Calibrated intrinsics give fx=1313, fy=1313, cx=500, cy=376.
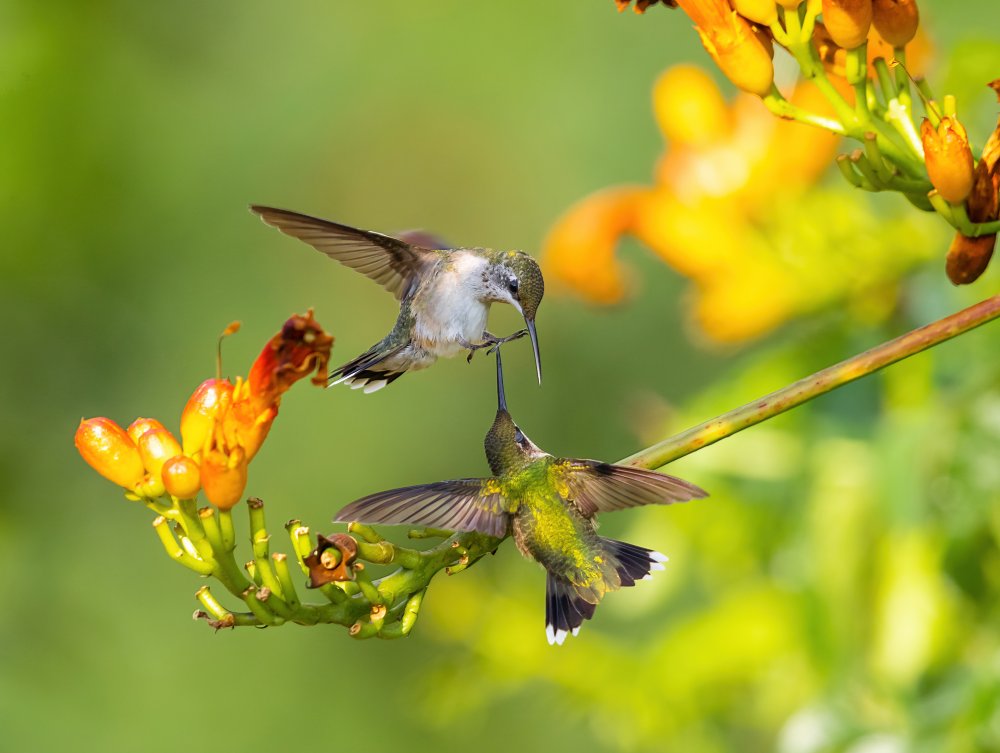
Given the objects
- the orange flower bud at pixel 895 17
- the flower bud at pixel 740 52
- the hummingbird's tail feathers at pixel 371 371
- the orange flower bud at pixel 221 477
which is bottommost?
the orange flower bud at pixel 221 477

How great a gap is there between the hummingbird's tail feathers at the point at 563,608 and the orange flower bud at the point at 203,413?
2.11 ft

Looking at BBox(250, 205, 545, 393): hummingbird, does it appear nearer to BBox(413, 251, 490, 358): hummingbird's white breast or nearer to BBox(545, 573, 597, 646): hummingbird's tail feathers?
BBox(413, 251, 490, 358): hummingbird's white breast

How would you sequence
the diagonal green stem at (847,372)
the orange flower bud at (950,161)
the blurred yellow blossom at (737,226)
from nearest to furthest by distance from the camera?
the diagonal green stem at (847,372), the orange flower bud at (950,161), the blurred yellow blossom at (737,226)

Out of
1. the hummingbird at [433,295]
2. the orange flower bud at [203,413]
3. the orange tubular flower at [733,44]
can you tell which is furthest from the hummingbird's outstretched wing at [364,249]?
the orange tubular flower at [733,44]

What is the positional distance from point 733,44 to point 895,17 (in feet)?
0.82

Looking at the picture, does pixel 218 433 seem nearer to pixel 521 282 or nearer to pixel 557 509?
pixel 557 509

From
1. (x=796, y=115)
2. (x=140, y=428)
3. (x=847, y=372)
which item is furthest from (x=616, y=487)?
(x=140, y=428)

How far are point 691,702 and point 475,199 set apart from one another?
7.75 metres

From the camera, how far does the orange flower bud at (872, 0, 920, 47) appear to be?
2.02m

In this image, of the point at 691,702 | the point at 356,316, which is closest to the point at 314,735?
the point at 356,316

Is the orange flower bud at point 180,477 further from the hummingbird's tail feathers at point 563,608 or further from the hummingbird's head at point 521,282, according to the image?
the hummingbird's head at point 521,282

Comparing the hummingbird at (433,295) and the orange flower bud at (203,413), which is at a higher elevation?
the hummingbird at (433,295)

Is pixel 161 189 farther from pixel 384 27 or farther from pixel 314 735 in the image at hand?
pixel 314 735

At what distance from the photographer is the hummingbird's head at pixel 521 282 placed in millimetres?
2561
